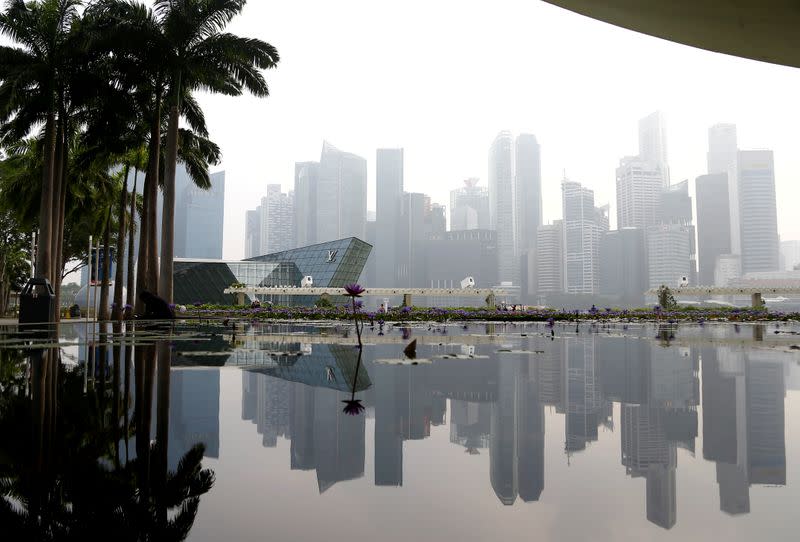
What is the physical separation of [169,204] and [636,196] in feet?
420

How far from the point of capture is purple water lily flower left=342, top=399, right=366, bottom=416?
156 inches

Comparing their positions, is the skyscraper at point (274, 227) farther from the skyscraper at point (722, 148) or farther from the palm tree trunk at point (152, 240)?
the palm tree trunk at point (152, 240)

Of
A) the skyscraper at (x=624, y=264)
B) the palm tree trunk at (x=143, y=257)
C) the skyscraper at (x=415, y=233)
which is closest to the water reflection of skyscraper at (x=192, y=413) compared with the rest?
the palm tree trunk at (x=143, y=257)

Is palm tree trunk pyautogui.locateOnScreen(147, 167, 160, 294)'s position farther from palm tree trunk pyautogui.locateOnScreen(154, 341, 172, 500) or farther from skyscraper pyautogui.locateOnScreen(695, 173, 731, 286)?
skyscraper pyautogui.locateOnScreen(695, 173, 731, 286)

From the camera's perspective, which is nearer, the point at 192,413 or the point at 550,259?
the point at 192,413

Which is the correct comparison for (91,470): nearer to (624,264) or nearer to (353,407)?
(353,407)

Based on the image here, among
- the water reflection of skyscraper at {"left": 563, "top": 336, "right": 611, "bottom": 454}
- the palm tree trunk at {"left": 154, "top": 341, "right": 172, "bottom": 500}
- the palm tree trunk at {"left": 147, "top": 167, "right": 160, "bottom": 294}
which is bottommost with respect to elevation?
the water reflection of skyscraper at {"left": 563, "top": 336, "right": 611, "bottom": 454}

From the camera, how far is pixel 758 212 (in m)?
134

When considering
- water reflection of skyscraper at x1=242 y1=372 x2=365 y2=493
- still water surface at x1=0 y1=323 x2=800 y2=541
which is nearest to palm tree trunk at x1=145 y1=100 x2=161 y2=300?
still water surface at x1=0 y1=323 x2=800 y2=541

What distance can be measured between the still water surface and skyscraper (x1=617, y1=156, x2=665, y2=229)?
440ft

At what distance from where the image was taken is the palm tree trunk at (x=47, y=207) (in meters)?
20.3

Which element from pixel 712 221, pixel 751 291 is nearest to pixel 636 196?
pixel 712 221

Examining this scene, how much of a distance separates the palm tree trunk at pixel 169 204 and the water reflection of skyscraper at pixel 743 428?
1873cm

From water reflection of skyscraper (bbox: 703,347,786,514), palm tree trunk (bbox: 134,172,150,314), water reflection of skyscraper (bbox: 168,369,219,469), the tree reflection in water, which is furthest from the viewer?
palm tree trunk (bbox: 134,172,150,314)
